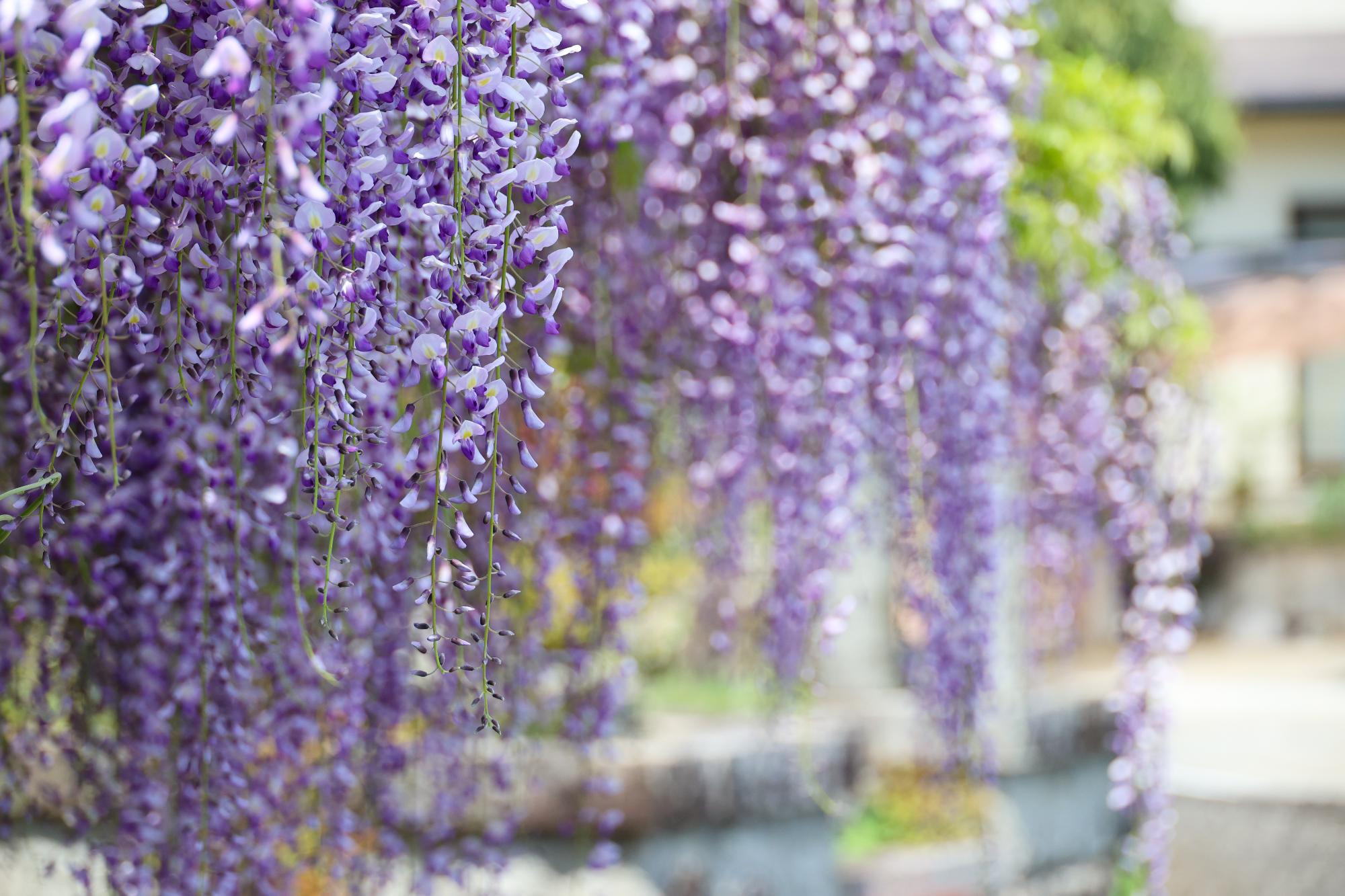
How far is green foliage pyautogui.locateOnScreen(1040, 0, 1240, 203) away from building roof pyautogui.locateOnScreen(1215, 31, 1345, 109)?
353cm

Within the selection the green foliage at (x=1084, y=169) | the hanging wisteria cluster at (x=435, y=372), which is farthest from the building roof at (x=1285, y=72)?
the hanging wisteria cluster at (x=435, y=372)

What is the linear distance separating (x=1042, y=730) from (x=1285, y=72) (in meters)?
8.36

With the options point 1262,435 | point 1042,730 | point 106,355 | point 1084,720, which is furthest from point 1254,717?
point 106,355

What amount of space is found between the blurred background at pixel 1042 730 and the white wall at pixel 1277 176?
1.71 m

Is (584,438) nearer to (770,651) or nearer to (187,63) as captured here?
(770,651)

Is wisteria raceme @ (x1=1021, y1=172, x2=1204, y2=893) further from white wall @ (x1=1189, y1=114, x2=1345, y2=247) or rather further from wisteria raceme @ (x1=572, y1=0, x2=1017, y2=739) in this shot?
white wall @ (x1=1189, y1=114, x2=1345, y2=247)

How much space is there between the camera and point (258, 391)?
46.1 inches

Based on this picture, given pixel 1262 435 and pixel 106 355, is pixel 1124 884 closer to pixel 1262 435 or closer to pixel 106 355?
pixel 106 355

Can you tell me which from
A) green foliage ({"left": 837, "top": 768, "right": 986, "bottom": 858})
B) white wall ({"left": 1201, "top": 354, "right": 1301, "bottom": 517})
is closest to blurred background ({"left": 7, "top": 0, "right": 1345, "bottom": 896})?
green foliage ({"left": 837, "top": 768, "right": 986, "bottom": 858})

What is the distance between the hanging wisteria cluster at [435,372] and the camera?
39.2 inches

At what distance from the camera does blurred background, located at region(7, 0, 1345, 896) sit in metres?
3.04

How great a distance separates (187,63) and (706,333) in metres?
1.08

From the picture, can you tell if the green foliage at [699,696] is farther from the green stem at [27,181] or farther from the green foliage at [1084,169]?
the green stem at [27,181]

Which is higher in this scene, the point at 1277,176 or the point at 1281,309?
the point at 1277,176
